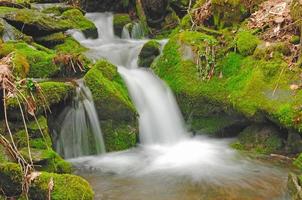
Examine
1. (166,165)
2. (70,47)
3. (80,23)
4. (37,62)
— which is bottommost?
(166,165)

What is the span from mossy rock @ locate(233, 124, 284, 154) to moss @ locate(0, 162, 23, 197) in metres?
4.59

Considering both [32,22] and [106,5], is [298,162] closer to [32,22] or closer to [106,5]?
[32,22]

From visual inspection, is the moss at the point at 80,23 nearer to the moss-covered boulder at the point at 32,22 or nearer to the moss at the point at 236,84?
the moss-covered boulder at the point at 32,22

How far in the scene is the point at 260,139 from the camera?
816 cm

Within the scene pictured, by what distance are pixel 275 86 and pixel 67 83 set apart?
3783mm

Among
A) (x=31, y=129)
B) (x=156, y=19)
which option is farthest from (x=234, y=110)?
(x=156, y=19)

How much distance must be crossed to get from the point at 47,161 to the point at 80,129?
1.86 metres

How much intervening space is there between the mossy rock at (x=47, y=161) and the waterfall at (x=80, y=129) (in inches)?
52.6

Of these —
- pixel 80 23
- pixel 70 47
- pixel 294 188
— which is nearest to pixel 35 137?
pixel 294 188

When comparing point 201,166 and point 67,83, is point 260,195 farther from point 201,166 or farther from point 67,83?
point 67,83

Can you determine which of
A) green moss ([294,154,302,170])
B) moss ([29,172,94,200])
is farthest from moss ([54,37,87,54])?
moss ([29,172,94,200])

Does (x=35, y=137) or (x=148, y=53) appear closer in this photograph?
(x=35, y=137)

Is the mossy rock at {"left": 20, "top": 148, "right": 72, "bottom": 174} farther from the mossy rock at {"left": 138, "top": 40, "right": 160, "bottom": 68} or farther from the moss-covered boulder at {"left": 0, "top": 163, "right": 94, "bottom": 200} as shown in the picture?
the mossy rock at {"left": 138, "top": 40, "right": 160, "bottom": 68}

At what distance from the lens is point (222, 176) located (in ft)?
22.2
